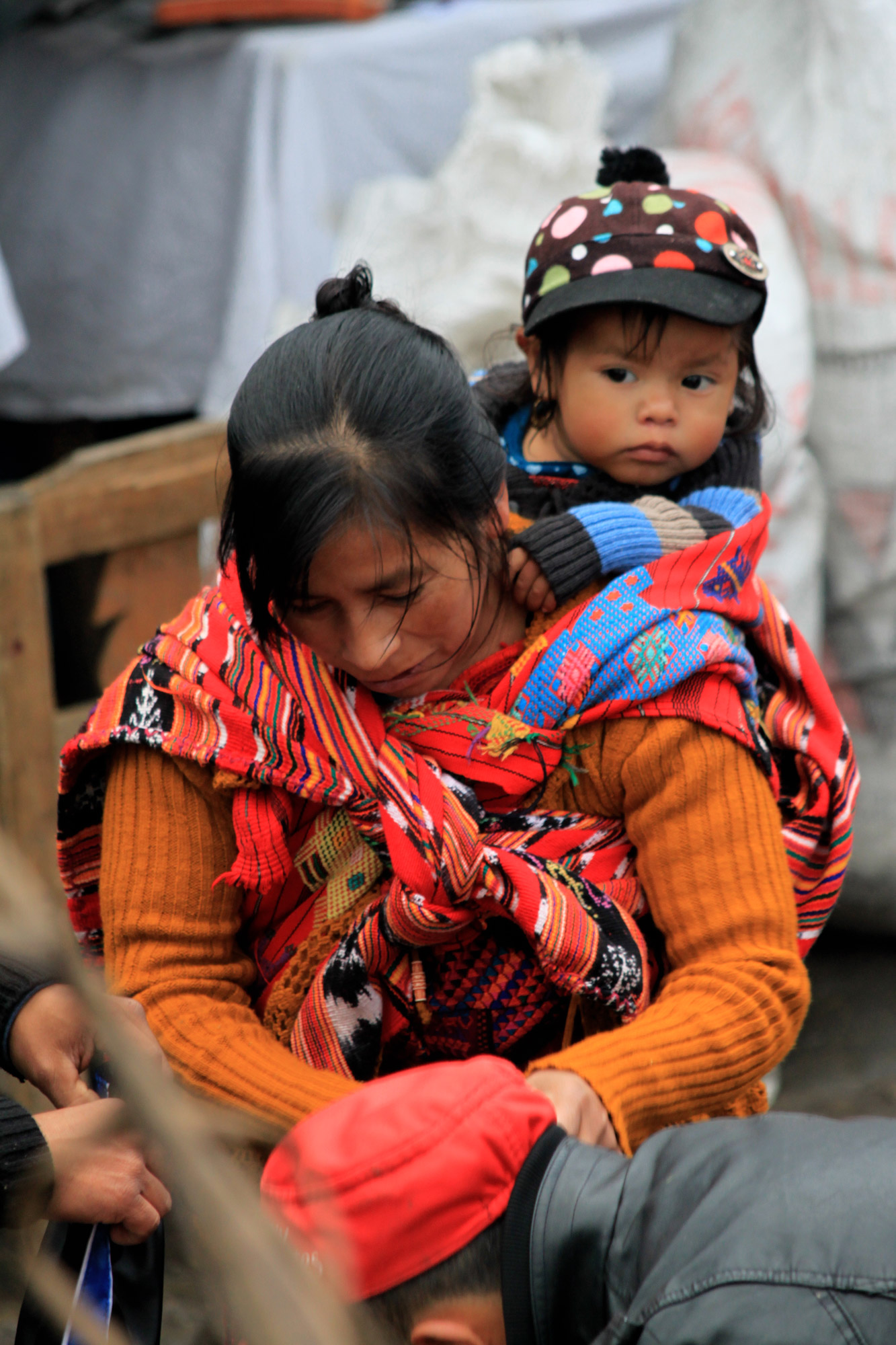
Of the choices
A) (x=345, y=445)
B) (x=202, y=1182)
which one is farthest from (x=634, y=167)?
(x=202, y=1182)

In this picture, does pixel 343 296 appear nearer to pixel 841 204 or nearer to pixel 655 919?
pixel 655 919

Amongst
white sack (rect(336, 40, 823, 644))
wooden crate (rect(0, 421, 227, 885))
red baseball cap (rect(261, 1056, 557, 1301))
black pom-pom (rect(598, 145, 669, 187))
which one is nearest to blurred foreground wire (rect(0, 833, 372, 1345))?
red baseball cap (rect(261, 1056, 557, 1301))

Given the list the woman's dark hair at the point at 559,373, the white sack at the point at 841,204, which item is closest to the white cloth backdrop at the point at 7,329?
the white sack at the point at 841,204

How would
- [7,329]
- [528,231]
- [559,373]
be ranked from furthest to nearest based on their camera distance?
[7,329] < [528,231] < [559,373]

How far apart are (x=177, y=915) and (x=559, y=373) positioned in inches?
27.7

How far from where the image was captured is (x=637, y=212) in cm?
135

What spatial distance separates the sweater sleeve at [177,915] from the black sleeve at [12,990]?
9 centimetres

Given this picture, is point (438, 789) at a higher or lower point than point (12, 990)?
higher

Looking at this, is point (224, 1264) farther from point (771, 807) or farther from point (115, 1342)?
point (771, 807)

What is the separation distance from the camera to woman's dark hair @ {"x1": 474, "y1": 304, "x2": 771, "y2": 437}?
1323 millimetres

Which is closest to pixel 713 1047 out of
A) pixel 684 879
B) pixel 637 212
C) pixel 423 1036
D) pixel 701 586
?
pixel 684 879

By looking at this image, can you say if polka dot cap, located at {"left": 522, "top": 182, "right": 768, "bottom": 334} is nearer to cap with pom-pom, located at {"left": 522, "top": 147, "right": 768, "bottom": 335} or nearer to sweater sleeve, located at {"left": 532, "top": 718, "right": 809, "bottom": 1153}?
cap with pom-pom, located at {"left": 522, "top": 147, "right": 768, "bottom": 335}

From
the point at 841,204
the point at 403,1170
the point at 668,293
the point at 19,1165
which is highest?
the point at 668,293

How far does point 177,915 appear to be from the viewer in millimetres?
1248
